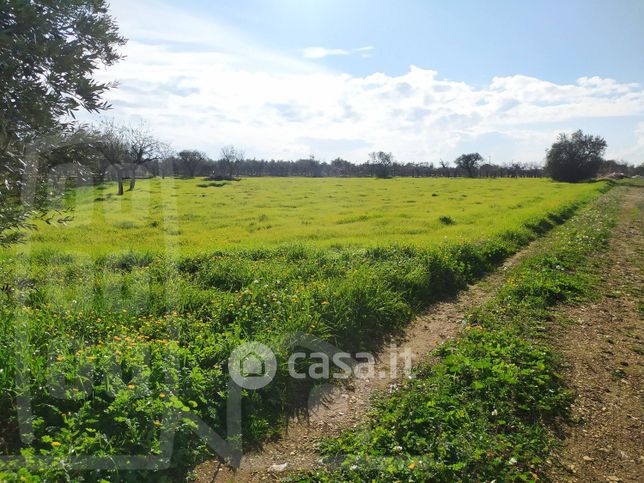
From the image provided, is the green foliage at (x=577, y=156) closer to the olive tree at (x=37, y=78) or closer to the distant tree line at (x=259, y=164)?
the distant tree line at (x=259, y=164)

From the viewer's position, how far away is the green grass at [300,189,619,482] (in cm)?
433

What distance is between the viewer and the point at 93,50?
202 inches

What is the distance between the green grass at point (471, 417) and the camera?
4.33m

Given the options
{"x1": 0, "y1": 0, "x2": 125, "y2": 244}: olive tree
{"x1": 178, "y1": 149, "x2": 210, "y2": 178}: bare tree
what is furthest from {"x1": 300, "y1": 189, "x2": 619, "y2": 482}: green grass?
{"x1": 178, "y1": 149, "x2": 210, "y2": 178}: bare tree

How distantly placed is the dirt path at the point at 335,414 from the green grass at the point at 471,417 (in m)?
0.25

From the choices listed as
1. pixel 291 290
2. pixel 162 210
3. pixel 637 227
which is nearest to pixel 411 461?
pixel 291 290

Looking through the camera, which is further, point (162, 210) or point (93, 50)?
point (162, 210)

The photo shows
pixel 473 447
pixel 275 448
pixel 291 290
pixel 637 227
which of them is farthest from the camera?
pixel 637 227

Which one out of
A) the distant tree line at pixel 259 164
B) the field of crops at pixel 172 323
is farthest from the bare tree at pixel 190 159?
the field of crops at pixel 172 323

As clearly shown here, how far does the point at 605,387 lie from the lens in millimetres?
5996

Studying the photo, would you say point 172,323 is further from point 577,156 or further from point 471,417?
point 577,156

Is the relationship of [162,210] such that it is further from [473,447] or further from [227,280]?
[473,447]

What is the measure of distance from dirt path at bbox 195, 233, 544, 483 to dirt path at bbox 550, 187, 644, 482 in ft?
7.04

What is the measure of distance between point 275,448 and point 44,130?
4.47 metres
